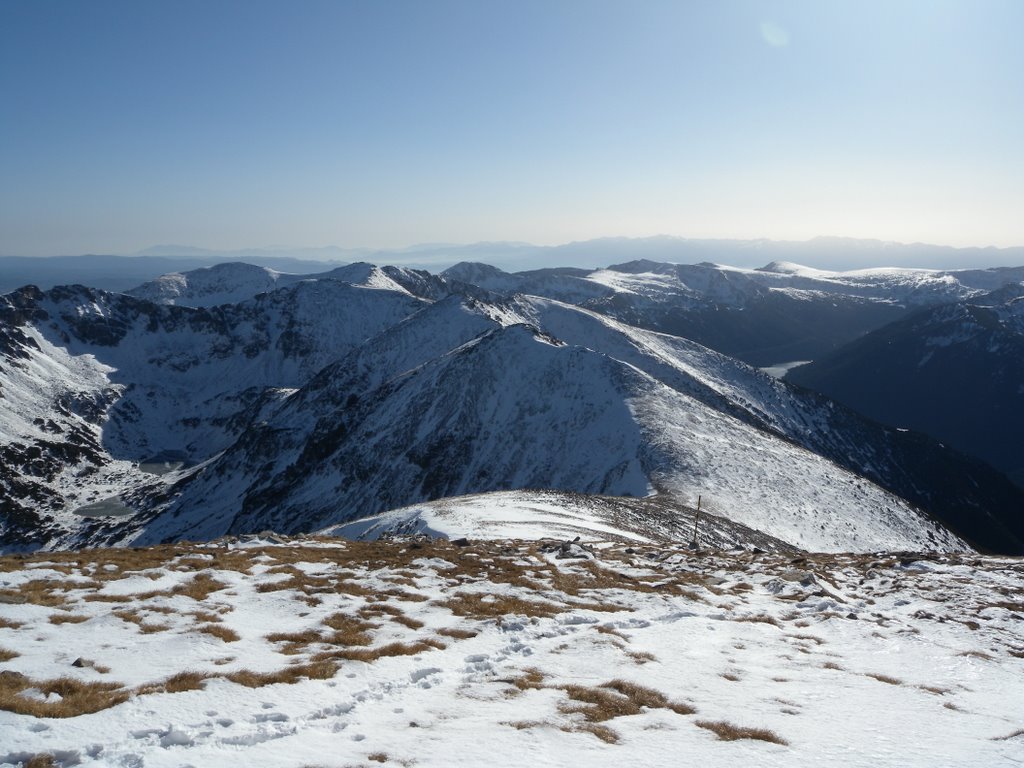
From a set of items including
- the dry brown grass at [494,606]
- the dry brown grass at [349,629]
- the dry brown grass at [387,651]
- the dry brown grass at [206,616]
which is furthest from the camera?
the dry brown grass at [494,606]

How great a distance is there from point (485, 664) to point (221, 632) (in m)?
6.90

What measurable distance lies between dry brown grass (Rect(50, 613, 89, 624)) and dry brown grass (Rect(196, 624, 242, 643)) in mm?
3109

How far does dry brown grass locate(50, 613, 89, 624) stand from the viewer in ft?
48.5

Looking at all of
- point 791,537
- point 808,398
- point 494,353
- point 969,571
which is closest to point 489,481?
point 494,353

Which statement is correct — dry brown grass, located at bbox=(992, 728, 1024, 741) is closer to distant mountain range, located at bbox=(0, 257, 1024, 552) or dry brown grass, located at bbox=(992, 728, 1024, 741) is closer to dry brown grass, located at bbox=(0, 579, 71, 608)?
dry brown grass, located at bbox=(0, 579, 71, 608)

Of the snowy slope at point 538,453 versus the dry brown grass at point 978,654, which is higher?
the dry brown grass at point 978,654

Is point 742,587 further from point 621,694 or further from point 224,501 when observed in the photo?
point 224,501

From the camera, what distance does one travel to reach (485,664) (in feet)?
45.3

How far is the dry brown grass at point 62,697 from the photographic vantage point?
961cm

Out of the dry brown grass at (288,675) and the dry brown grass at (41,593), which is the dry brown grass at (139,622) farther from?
the dry brown grass at (288,675)

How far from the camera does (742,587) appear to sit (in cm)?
2414

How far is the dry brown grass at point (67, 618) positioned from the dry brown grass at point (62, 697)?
4265 millimetres

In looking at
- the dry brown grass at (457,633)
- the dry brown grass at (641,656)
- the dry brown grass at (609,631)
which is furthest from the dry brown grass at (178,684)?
the dry brown grass at (609,631)

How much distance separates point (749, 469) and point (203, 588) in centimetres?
7983
